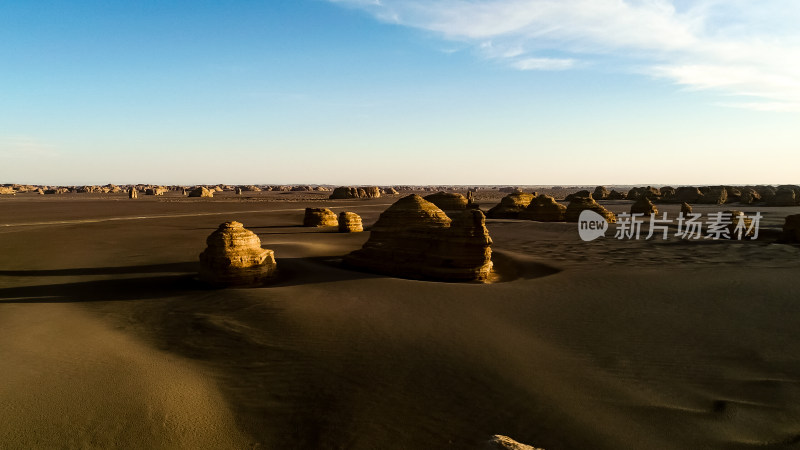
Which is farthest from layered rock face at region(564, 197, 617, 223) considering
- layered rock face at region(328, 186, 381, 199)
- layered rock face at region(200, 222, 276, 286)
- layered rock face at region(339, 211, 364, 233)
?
layered rock face at region(328, 186, 381, 199)

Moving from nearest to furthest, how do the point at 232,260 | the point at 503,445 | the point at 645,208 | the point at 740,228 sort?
the point at 503,445
the point at 232,260
the point at 740,228
the point at 645,208

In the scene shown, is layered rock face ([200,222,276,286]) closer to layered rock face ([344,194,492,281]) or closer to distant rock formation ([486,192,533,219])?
layered rock face ([344,194,492,281])

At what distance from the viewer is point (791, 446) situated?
195 inches

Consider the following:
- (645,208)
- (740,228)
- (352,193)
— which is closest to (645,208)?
(645,208)

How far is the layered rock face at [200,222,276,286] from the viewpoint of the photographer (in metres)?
12.5

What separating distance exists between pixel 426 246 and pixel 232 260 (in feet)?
22.1

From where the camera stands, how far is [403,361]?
7.23m

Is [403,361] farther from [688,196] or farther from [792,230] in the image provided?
[688,196]

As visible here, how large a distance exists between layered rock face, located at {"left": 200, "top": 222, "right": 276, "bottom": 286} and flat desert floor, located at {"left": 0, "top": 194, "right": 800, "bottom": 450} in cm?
99

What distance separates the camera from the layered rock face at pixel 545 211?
3469cm

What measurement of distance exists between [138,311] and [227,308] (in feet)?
7.72

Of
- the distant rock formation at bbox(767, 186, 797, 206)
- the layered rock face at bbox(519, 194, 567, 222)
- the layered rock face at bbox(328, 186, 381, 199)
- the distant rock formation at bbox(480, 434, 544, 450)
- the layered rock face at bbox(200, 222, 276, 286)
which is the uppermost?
the layered rock face at bbox(328, 186, 381, 199)

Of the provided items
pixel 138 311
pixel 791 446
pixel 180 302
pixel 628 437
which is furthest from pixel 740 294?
pixel 138 311

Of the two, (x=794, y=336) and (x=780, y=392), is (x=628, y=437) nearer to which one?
(x=780, y=392)
